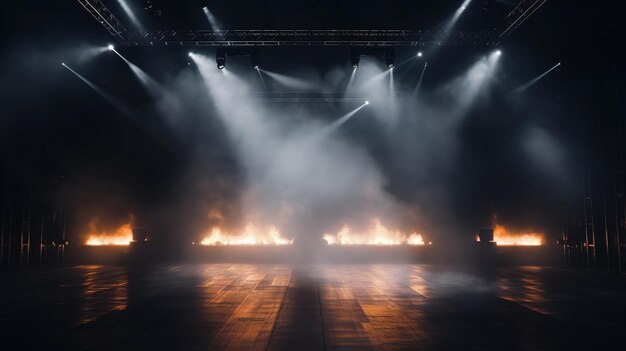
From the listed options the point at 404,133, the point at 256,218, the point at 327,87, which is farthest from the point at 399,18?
the point at 256,218

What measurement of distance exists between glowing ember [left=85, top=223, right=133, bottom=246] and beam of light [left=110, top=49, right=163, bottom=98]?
6.68 meters

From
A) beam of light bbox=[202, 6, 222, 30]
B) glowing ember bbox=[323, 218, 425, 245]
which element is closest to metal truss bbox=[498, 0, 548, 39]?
beam of light bbox=[202, 6, 222, 30]

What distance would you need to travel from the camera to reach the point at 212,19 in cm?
1603

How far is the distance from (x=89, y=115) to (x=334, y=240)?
12869mm

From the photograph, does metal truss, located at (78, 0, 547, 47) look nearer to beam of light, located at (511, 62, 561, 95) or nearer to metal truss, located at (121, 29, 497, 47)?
metal truss, located at (121, 29, 497, 47)

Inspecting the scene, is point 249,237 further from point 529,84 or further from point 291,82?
point 529,84

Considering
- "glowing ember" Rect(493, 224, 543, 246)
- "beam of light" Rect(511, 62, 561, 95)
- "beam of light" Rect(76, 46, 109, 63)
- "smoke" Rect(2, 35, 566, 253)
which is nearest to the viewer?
"beam of light" Rect(76, 46, 109, 63)

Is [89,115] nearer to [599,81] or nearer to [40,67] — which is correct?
[40,67]

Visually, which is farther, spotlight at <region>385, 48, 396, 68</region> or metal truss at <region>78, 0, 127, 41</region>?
spotlight at <region>385, 48, 396, 68</region>

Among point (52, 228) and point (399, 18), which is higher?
point (399, 18)

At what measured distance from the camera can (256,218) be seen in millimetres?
25375

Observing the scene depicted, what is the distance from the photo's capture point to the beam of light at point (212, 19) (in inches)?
618

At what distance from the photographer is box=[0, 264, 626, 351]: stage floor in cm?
625

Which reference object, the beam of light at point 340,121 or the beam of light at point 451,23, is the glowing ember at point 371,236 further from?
the beam of light at point 451,23
